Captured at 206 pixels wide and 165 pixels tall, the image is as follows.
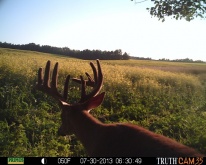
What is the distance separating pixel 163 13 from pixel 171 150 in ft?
26.1

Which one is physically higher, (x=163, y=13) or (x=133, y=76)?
(x=163, y=13)

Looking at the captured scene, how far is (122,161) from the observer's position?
354 cm

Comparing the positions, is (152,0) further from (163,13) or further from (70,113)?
(70,113)

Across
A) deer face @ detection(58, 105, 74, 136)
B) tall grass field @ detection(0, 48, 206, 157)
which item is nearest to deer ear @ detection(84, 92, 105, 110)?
deer face @ detection(58, 105, 74, 136)

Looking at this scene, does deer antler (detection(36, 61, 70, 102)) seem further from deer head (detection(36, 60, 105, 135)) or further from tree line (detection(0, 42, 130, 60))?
tree line (detection(0, 42, 130, 60))

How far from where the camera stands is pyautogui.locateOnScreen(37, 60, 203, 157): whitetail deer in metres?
3.23

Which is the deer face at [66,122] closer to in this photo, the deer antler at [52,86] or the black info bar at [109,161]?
the deer antler at [52,86]

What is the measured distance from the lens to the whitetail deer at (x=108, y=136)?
3.23 meters

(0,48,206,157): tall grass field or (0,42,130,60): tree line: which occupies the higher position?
(0,42,130,60): tree line

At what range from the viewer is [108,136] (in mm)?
3818

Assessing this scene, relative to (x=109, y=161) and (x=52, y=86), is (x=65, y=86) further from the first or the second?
(x=109, y=161)

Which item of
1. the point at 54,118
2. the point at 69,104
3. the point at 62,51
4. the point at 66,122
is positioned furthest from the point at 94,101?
the point at 62,51

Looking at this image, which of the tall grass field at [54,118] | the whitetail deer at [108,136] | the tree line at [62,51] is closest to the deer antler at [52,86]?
the whitetail deer at [108,136]

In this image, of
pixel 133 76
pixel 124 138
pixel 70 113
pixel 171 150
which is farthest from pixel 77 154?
pixel 133 76
